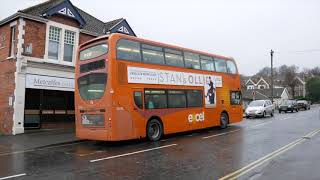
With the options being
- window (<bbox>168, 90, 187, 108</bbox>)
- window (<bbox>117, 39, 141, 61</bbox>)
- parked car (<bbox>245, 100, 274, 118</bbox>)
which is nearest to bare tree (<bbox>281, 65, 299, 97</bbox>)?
parked car (<bbox>245, 100, 274, 118</bbox>)

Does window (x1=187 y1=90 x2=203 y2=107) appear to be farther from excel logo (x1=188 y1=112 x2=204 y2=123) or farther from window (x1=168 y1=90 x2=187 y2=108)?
excel logo (x1=188 y1=112 x2=204 y2=123)

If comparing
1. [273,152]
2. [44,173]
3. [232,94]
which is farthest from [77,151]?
[232,94]

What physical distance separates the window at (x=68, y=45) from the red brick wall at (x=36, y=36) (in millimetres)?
1616

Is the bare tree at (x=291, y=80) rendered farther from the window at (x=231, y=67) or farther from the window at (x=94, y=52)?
the window at (x=94, y=52)

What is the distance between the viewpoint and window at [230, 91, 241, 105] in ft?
71.3

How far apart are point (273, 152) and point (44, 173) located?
7510 millimetres

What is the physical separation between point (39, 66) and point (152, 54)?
763 cm

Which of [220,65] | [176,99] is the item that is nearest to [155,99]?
[176,99]

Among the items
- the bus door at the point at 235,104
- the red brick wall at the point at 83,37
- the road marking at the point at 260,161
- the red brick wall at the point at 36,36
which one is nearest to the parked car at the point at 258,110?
the bus door at the point at 235,104

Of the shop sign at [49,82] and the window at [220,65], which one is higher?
the window at [220,65]

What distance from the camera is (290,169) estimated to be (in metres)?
9.00

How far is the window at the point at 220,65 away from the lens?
20.4 meters

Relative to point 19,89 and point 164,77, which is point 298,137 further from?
point 19,89

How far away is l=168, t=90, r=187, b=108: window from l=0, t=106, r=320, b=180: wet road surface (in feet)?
7.82
